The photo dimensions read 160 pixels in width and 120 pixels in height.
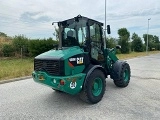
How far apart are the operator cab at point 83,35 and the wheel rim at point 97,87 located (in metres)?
0.70

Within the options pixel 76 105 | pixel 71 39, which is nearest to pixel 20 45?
pixel 71 39

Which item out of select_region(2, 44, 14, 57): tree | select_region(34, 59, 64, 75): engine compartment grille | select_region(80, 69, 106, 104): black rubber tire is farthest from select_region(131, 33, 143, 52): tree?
select_region(34, 59, 64, 75): engine compartment grille

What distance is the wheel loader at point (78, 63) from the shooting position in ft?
14.1

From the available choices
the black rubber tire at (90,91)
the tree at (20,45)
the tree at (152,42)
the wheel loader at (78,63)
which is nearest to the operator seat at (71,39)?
the wheel loader at (78,63)

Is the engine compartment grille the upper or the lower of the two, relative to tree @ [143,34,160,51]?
lower

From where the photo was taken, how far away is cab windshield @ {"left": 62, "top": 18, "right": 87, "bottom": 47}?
5043mm

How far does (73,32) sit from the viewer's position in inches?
203

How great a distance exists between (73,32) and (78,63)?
1.08 m

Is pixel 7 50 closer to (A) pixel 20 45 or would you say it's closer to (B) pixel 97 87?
(A) pixel 20 45

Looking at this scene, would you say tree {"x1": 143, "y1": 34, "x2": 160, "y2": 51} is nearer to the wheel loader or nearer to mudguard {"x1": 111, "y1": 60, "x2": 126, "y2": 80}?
mudguard {"x1": 111, "y1": 60, "x2": 126, "y2": 80}

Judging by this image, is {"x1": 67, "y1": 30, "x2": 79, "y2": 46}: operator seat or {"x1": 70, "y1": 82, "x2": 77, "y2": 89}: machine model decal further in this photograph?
{"x1": 67, "y1": 30, "x2": 79, "y2": 46}: operator seat

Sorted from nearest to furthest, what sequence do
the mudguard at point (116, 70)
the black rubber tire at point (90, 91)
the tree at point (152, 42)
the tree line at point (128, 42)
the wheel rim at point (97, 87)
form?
the black rubber tire at point (90, 91), the wheel rim at point (97, 87), the mudguard at point (116, 70), the tree line at point (128, 42), the tree at point (152, 42)

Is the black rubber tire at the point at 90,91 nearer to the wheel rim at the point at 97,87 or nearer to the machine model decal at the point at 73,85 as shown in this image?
the wheel rim at the point at 97,87

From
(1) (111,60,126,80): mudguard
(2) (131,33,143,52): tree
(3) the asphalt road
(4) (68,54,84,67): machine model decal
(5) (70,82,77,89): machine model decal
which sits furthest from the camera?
(2) (131,33,143,52): tree
